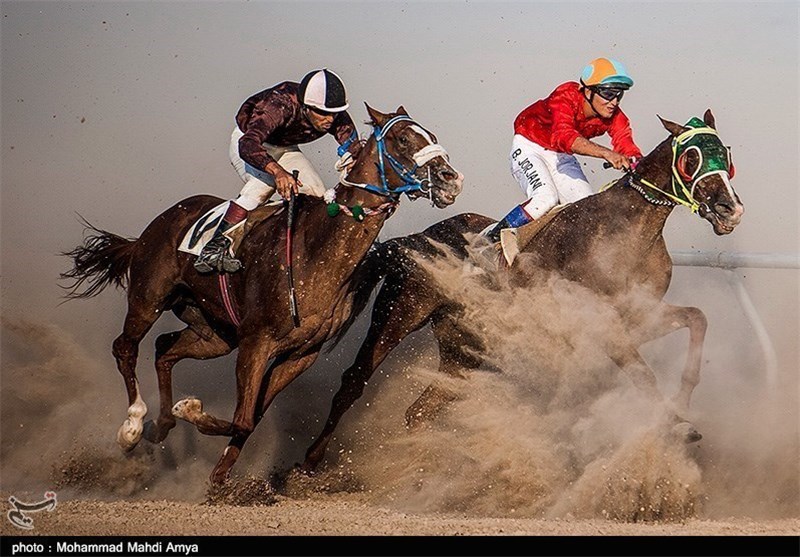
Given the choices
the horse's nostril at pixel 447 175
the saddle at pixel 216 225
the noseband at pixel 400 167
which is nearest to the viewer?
the horse's nostril at pixel 447 175

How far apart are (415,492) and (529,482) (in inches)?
29.0

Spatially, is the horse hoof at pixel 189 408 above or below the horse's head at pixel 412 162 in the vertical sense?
below

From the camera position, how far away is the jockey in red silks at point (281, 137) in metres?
7.02

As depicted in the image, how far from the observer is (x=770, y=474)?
7699mm

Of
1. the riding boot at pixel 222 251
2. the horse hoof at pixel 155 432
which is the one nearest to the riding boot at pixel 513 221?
the riding boot at pixel 222 251

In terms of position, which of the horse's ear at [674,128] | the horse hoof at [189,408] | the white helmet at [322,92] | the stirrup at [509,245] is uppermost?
the white helmet at [322,92]

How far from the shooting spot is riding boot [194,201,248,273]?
23.8ft

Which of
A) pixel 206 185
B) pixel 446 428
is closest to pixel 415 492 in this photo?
pixel 446 428

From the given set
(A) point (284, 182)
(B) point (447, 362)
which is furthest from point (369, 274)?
(A) point (284, 182)

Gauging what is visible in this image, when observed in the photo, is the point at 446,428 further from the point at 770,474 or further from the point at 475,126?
the point at 475,126

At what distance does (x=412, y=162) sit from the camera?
6.64m

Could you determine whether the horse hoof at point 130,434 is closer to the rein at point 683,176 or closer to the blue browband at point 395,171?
the blue browband at point 395,171

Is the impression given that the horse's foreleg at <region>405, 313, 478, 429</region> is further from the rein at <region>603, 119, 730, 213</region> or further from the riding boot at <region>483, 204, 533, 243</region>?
the rein at <region>603, 119, 730, 213</region>

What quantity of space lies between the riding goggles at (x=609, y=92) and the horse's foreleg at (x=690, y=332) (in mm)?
1377
